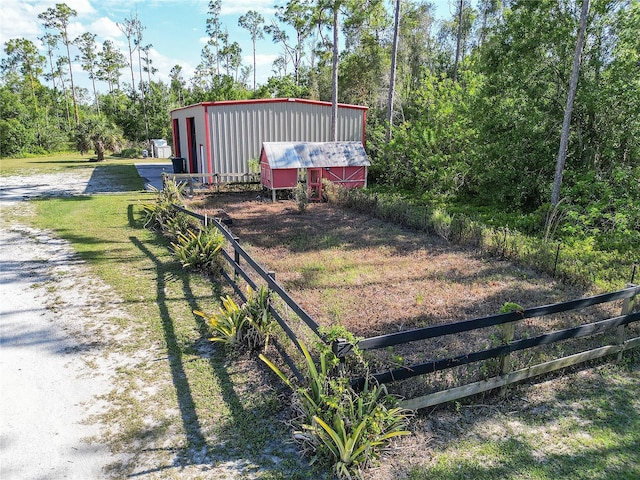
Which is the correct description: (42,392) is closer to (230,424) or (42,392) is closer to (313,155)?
(230,424)

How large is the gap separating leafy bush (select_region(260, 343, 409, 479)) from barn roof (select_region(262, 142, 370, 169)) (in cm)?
1115

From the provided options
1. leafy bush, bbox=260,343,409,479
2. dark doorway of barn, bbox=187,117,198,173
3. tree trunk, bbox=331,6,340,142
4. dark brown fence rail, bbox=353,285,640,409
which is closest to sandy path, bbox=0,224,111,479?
leafy bush, bbox=260,343,409,479

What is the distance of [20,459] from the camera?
124 inches

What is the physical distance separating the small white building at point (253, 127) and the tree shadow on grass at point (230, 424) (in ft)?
36.9

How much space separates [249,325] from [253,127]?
12.5 metres

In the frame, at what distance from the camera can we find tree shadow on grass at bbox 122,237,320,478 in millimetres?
3133

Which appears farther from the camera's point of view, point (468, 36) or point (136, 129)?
point (468, 36)

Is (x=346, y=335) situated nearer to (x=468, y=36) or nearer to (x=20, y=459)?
(x=20, y=459)

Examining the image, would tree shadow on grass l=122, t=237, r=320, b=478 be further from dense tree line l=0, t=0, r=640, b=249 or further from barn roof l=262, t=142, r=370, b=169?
barn roof l=262, t=142, r=370, b=169

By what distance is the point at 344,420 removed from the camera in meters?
3.05

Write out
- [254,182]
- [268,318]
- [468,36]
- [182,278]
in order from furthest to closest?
[468,36], [254,182], [182,278], [268,318]

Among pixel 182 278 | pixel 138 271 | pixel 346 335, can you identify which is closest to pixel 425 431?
pixel 346 335

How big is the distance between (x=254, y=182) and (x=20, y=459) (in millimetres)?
12875

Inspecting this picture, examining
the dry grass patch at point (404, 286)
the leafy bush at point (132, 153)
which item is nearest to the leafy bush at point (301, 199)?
the dry grass patch at point (404, 286)
